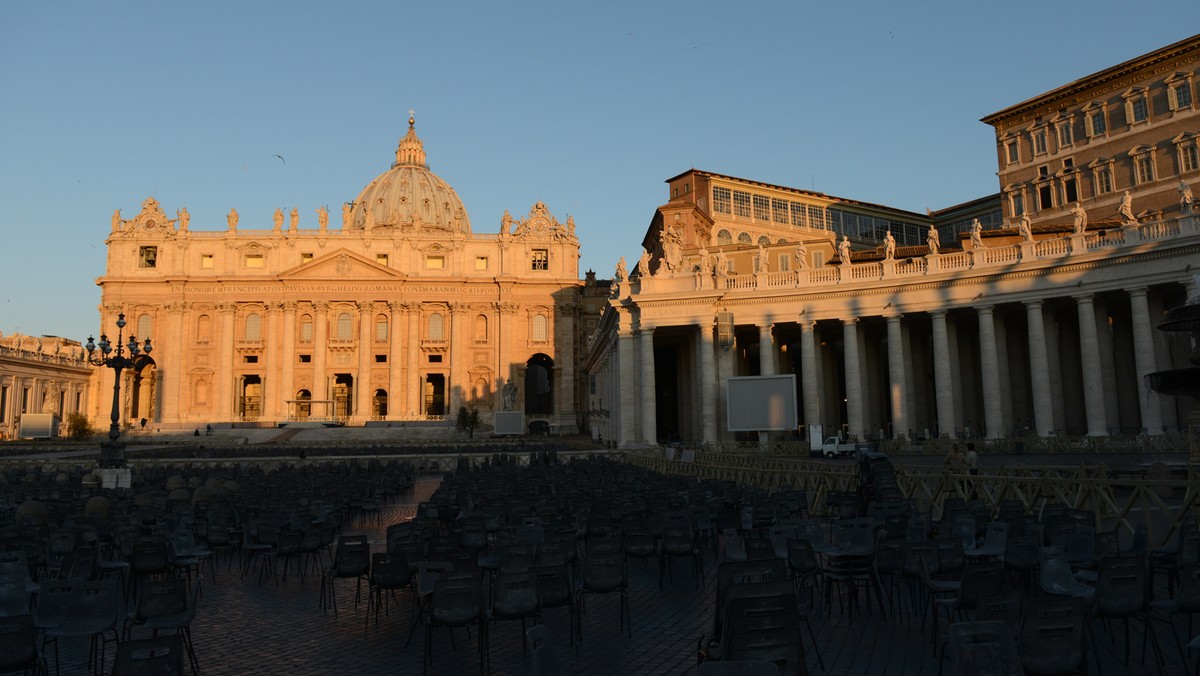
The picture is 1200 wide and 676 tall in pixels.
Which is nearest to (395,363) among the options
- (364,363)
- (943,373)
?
(364,363)

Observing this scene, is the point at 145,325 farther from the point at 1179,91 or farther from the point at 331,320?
the point at 1179,91

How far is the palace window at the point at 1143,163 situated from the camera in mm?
51875

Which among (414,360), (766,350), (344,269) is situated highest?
(344,269)

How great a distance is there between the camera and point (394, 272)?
3460 inches

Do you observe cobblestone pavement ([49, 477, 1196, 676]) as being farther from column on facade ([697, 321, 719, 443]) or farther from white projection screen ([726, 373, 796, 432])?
column on facade ([697, 321, 719, 443])

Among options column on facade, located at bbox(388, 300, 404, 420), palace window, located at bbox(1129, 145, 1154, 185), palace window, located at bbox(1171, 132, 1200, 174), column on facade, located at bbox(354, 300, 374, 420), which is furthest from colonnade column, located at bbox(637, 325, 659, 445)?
column on facade, located at bbox(354, 300, 374, 420)

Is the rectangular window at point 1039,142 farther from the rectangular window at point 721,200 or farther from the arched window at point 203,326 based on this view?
the arched window at point 203,326

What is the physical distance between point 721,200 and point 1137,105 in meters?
30.3

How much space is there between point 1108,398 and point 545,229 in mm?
68535

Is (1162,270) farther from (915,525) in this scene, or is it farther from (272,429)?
(272,429)

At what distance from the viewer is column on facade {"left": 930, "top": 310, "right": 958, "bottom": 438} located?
39.0 metres

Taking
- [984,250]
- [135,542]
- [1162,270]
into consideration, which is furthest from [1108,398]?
[135,542]

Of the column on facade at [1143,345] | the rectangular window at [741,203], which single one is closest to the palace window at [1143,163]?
the column on facade at [1143,345]

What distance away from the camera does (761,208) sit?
68.2 metres
